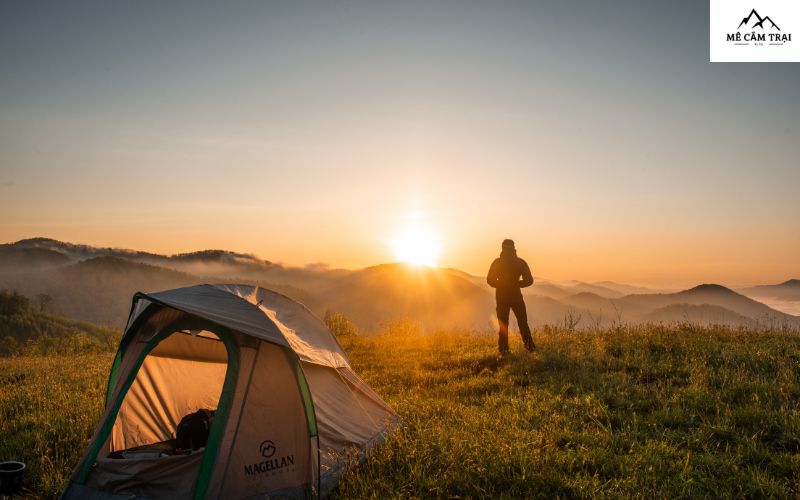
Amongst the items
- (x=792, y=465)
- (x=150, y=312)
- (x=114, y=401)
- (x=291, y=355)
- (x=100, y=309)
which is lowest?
(x=100, y=309)

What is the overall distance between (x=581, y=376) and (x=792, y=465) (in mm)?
4138

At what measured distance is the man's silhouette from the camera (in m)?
12.4

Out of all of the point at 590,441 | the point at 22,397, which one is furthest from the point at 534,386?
the point at 22,397

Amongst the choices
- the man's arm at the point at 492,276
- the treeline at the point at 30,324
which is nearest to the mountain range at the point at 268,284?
the treeline at the point at 30,324

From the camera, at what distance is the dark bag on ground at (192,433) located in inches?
266

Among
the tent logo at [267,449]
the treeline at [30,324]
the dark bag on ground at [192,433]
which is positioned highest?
the tent logo at [267,449]

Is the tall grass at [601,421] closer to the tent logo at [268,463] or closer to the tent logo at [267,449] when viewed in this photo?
the tent logo at [268,463]

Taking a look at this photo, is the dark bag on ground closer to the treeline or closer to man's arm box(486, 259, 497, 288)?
man's arm box(486, 259, 497, 288)

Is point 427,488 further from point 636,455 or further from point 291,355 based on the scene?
point 636,455

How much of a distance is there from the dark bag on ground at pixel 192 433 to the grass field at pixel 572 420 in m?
1.41

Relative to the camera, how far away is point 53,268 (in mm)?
160000

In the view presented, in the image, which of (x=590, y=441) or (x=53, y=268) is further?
(x=53, y=268)

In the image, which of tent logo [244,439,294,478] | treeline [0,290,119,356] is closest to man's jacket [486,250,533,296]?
tent logo [244,439,294,478]

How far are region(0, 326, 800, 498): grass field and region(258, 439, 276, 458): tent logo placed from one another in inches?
36.8
